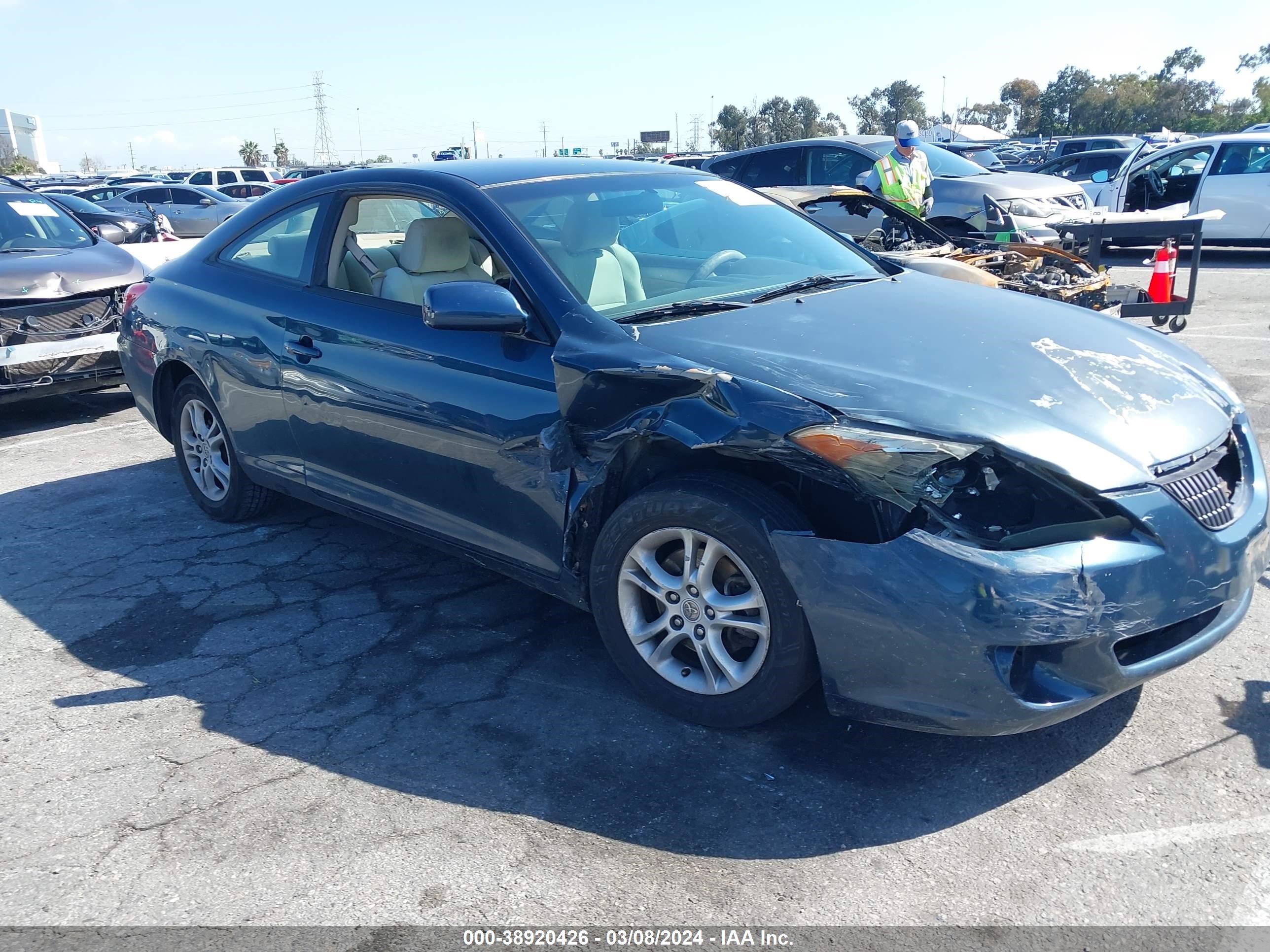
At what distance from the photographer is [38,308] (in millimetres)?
7285

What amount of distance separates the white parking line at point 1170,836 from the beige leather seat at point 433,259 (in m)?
2.84

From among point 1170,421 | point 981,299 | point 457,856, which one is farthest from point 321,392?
point 1170,421

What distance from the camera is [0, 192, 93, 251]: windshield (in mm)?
8156

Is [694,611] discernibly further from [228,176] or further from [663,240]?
[228,176]

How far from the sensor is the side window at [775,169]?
39.3 ft

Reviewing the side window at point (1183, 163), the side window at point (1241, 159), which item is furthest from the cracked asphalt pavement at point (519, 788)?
the side window at point (1183, 163)

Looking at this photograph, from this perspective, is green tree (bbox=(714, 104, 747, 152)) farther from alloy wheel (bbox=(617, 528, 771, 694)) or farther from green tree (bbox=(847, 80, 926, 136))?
alloy wheel (bbox=(617, 528, 771, 694))

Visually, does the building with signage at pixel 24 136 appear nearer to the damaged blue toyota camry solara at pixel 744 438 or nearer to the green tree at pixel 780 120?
the green tree at pixel 780 120

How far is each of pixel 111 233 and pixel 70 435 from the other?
286cm

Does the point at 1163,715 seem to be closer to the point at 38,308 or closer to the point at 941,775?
the point at 941,775

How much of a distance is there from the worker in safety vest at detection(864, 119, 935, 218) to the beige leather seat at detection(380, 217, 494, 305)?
567 centimetres

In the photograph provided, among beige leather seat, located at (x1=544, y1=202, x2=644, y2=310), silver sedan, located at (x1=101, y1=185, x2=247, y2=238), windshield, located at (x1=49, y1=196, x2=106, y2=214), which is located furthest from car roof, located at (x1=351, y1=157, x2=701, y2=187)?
silver sedan, located at (x1=101, y1=185, x2=247, y2=238)

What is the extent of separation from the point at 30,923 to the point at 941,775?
2.38 m

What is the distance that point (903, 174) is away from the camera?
9094mm
